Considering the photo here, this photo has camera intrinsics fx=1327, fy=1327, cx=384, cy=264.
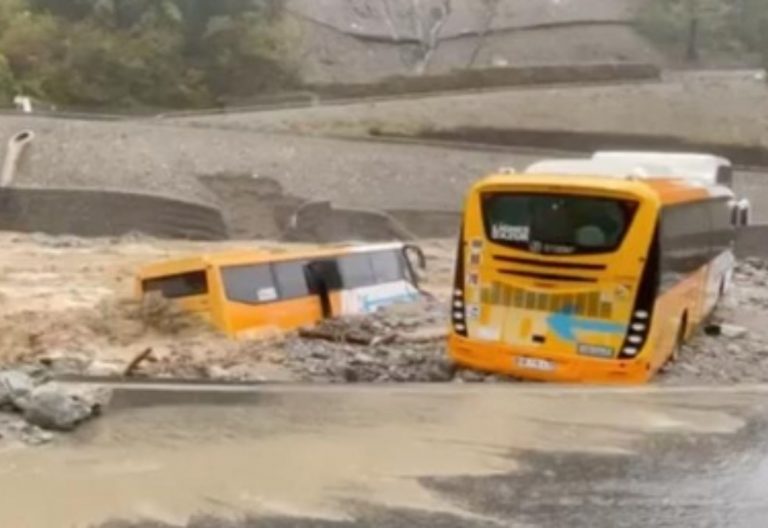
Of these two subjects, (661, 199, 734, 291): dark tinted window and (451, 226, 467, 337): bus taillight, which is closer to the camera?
(661, 199, 734, 291): dark tinted window

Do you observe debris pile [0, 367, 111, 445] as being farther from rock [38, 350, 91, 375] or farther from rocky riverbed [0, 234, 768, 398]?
rock [38, 350, 91, 375]

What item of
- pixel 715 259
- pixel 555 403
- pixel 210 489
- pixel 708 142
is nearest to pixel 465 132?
pixel 708 142

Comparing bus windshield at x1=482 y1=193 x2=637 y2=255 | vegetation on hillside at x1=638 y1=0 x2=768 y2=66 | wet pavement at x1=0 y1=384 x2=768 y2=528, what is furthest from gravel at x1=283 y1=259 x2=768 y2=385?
vegetation on hillside at x1=638 y1=0 x2=768 y2=66

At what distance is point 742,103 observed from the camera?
44.2 m

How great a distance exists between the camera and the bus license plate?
45.5ft

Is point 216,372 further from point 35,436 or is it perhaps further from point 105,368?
point 35,436

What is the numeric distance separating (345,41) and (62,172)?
90.0 feet

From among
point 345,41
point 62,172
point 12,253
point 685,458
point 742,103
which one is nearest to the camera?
point 685,458

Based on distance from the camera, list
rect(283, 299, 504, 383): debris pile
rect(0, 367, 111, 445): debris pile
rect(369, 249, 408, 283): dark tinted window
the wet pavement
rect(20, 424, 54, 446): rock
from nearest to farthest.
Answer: the wet pavement, rect(20, 424, 54, 446): rock, rect(0, 367, 111, 445): debris pile, rect(283, 299, 504, 383): debris pile, rect(369, 249, 408, 283): dark tinted window

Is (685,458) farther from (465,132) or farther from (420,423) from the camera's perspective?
(465,132)

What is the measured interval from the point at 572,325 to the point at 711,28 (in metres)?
47.4

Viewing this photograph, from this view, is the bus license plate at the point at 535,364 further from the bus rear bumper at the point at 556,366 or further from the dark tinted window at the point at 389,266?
the dark tinted window at the point at 389,266

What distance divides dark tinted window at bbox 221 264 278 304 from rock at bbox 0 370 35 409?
21.0ft

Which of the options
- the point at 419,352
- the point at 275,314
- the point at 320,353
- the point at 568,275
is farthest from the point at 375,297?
the point at 568,275
